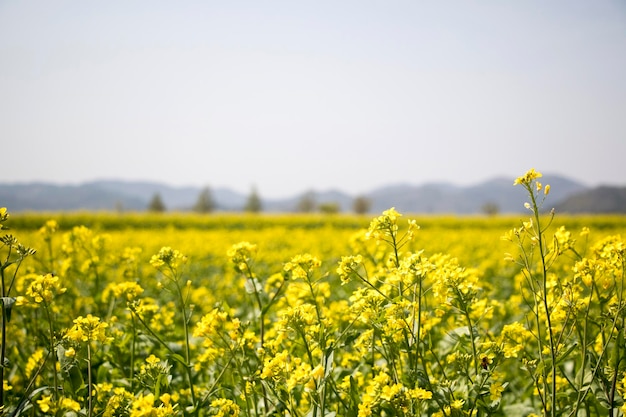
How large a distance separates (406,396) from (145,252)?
735 cm

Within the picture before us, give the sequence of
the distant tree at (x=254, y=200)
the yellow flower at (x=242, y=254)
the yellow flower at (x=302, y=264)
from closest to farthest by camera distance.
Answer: the yellow flower at (x=302, y=264), the yellow flower at (x=242, y=254), the distant tree at (x=254, y=200)

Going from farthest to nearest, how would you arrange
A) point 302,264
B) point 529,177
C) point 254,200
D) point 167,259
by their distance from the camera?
point 254,200 < point 167,259 < point 302,264 < point 529,177

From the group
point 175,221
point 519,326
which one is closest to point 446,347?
point 519,326

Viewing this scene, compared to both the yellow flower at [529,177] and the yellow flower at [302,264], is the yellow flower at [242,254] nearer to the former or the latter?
the yellow flower at [302,264]

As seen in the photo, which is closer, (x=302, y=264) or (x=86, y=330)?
(x=86, y=330)

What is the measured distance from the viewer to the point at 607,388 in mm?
1726

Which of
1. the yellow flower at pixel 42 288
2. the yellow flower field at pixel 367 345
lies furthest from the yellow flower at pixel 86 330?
the yellow flower at pixel 42 288

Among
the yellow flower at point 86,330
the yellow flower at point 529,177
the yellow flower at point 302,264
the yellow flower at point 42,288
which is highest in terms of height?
the yellow flower at point 529,177

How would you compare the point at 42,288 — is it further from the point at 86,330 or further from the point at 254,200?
the point at 254,200

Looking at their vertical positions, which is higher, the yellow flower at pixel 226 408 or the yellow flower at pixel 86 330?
the yellow flower at pixel 86 330

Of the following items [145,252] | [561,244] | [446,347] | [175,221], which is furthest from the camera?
[175,221]

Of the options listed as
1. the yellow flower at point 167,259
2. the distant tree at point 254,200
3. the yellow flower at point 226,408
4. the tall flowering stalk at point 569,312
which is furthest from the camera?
the distant tree at point 254,200

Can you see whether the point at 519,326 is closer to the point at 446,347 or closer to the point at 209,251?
the point at 446,347

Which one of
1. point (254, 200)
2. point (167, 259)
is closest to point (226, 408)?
point (167, 259)
